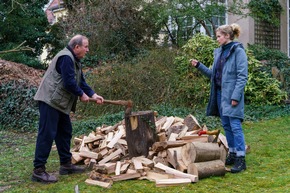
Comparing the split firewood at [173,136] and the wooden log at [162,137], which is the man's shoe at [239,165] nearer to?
the split firewood at [173,136]

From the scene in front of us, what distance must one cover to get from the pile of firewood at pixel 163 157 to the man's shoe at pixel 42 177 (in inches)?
20.0

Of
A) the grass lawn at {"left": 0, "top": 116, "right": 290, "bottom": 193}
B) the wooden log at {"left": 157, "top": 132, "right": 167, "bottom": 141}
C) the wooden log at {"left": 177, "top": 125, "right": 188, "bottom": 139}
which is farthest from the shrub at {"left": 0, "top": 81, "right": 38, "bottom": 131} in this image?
the wooden log at {"left": 157, "top": 132, "right": 167, "bottom": 141}

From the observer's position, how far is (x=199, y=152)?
5.70 metres

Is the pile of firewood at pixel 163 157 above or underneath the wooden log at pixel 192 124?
underneath

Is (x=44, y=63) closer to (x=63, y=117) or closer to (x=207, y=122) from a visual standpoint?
(x=207, y=122)

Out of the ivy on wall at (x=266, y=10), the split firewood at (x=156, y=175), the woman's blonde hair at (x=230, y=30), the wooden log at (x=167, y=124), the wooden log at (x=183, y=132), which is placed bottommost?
the split firewood at (x=156, y=175)

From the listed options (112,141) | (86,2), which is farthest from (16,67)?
(112,141)

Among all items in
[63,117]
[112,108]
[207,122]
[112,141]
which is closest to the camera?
[63,117]

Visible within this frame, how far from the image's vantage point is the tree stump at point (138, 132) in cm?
641

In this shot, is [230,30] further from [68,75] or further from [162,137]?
[68,75]

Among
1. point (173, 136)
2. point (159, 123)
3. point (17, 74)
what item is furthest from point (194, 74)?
point (173, 136)

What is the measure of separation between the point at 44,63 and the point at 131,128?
517 inches

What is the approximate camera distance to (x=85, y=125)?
1037cm

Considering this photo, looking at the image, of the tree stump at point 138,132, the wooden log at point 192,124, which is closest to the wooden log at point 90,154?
the tree stump at point 138,132
